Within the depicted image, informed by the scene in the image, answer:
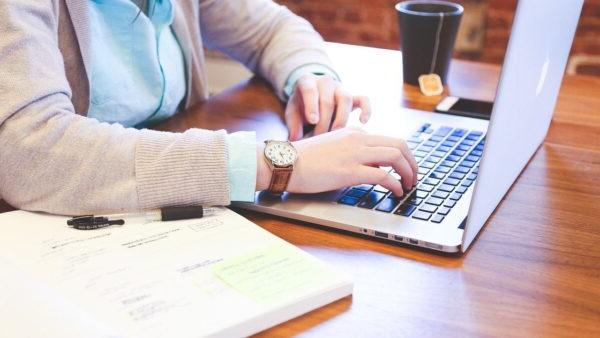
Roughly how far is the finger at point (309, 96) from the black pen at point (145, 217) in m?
0.31

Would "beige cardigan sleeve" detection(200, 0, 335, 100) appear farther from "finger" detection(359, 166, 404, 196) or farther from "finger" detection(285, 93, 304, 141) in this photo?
"finger" detection(359, 166, 404, 196)

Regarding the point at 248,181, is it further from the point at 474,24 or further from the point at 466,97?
the point at 474,24

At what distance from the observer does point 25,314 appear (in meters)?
0.54

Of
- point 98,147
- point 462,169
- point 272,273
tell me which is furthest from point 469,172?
point 98,147

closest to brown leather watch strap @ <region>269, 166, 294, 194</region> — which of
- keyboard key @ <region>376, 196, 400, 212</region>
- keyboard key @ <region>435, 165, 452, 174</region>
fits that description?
keyboard key @ <region>376, 196, 400, 212</region>

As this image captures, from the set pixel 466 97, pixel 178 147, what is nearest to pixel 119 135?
pixel 178 147

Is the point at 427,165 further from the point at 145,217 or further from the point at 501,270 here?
the point at 145,217

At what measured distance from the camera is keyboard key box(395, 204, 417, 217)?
77 cm

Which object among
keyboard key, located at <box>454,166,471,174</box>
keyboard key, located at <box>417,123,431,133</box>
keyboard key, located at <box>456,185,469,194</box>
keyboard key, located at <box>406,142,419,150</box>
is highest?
keyboard key, located at <box>456,185,469,194</box>

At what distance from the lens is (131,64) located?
1045 mm

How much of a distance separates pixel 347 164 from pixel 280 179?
83mm

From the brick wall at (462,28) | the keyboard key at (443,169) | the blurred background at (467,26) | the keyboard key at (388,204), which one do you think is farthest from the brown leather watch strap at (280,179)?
the brick wall at (462,28)

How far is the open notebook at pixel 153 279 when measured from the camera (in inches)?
21.8

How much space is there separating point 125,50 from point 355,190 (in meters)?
0.44
